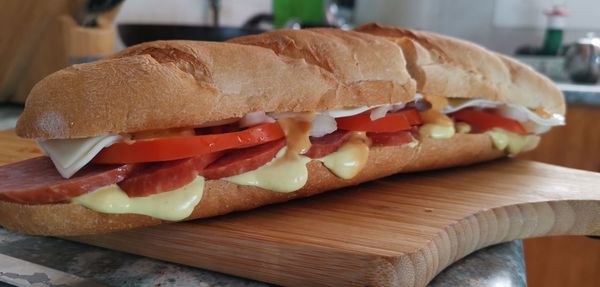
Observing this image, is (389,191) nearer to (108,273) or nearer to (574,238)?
(108,273)

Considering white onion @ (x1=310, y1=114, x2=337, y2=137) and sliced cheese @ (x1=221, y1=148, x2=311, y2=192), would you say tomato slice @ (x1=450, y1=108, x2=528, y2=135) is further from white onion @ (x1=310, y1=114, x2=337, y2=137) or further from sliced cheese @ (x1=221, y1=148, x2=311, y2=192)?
sliced cheese @ (x1=221, y1=148, x2=311, y2=192)

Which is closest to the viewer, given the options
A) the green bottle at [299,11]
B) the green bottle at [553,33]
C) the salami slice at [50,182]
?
the salami slice at [50,182]

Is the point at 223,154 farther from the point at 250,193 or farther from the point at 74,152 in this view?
the point at 74,152

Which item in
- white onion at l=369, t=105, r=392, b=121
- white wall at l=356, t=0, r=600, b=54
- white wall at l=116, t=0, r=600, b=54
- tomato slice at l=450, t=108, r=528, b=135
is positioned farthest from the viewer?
white wall at l=356, t=0, r=600, b=54

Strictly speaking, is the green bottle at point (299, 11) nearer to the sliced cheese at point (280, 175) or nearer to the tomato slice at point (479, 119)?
the tomato slice at point (479, 119)

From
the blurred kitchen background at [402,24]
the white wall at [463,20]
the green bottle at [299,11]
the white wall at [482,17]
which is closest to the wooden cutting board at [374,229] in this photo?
the blurred kitchen background at [402,24]

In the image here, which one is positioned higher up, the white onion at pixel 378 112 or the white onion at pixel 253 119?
the white onion at pixel 253 119

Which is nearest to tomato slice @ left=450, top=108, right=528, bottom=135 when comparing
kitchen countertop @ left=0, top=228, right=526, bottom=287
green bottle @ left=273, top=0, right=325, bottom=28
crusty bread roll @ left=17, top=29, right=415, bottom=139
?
crusty bread roll @ left=17, top=29, right=415, bottom=139
